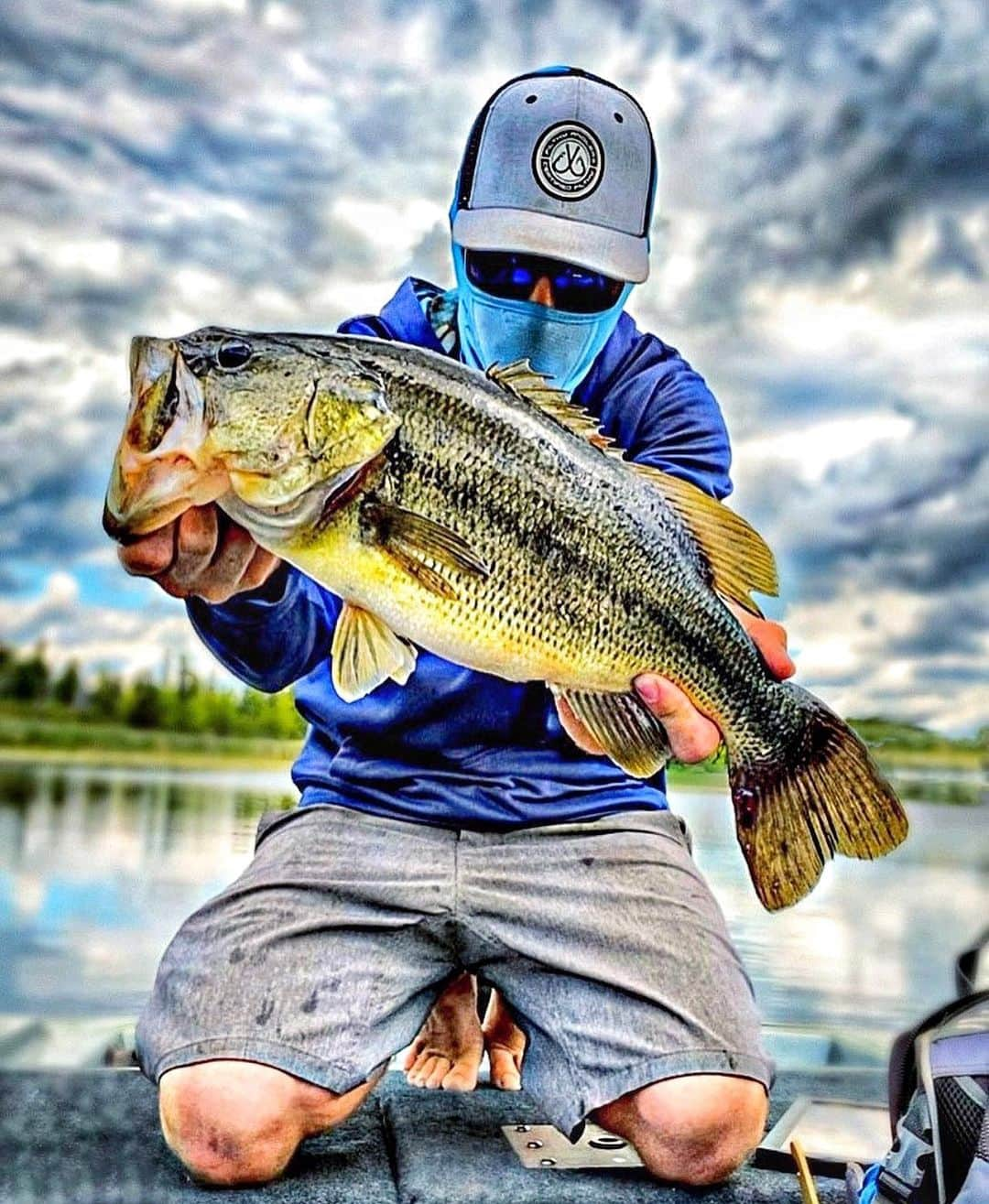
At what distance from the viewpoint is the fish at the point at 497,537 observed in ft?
3.46

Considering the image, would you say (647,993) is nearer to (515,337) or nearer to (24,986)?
(515,337)

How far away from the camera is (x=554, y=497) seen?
1210mm

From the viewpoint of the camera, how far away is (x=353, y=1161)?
1.39 metres

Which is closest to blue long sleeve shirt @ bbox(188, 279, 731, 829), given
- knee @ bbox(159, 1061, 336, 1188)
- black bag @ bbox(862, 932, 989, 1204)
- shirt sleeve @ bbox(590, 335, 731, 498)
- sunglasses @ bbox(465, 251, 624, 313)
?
shirt sleeve @ bbox(590, 335, 731, 498)

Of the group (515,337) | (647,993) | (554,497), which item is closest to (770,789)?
(647,993)

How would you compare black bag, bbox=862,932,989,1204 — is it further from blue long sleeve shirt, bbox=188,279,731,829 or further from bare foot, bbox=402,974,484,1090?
bare foot, bbox=402,974,484,1090

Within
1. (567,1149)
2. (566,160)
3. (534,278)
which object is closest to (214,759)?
(567,1149)

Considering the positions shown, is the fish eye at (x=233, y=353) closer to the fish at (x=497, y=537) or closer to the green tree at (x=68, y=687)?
the fish at (x=497, y=537)

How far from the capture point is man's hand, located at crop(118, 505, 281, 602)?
111cm

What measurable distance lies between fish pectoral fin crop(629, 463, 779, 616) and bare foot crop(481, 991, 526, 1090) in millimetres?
646

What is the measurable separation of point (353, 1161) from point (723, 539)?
0.74 meters

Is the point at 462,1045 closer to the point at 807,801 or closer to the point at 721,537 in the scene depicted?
the point at 807,801

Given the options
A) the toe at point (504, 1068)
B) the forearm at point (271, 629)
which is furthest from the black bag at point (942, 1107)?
the forearm at point (271, 629)

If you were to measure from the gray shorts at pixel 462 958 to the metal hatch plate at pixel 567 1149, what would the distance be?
0.09 meters
